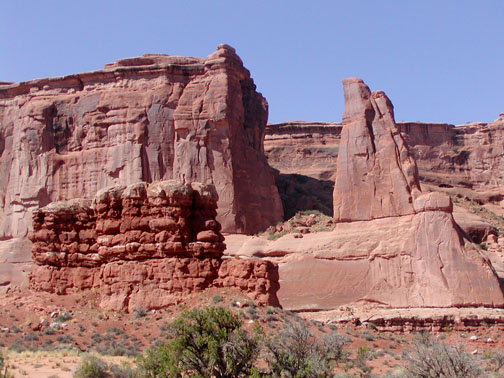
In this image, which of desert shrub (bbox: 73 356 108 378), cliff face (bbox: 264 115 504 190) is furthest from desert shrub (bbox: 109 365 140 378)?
cliff face (bbox: 264 115 504 190)

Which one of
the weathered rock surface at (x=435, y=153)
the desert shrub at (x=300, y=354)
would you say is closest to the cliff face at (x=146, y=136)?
the weathered rock surface at (x=435, y=153)

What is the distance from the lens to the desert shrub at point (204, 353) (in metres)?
17.6

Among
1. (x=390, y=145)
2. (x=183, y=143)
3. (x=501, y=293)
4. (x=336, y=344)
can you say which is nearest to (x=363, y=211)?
(x=390, y=145)

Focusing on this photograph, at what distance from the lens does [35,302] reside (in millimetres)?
25625

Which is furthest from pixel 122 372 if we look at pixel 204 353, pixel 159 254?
pixel 159 254

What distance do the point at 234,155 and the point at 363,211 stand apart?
416 inches

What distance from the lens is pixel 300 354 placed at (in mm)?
18531

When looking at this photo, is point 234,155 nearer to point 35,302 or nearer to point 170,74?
point 170,74

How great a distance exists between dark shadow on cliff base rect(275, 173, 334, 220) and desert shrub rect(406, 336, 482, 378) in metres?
36.7

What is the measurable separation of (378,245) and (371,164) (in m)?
5.50

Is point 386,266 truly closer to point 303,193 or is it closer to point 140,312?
point 303,193

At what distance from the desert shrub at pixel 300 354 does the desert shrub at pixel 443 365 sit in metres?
2.07

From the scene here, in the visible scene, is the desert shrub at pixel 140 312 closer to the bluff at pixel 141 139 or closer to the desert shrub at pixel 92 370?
the desert shrub at pixel 92 370

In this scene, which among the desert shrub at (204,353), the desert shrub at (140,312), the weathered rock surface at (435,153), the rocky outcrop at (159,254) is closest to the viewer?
the desert shrub at (204,353)
